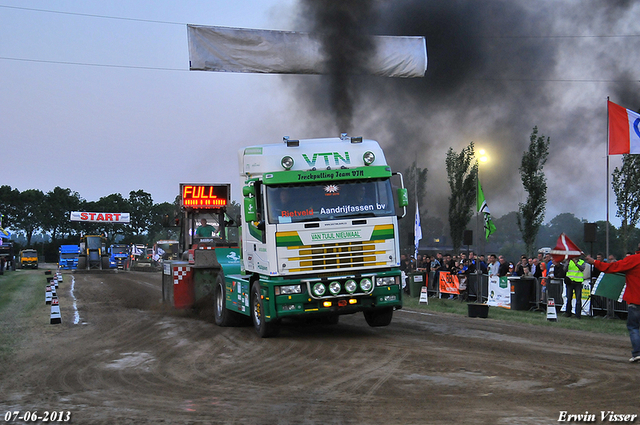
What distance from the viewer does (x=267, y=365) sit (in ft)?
30.6

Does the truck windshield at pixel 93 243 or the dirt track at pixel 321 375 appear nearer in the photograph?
the dirt track at pixel 321 375

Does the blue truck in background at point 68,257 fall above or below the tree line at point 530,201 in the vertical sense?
below

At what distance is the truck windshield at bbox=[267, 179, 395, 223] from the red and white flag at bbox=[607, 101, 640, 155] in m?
9.88

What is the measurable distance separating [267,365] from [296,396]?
7.07ft

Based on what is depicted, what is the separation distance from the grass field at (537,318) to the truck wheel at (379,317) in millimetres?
4155

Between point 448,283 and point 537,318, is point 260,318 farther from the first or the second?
point 448,283

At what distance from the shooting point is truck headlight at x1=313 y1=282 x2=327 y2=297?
447 inches

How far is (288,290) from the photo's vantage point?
11.3 meters

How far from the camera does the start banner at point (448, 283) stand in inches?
891

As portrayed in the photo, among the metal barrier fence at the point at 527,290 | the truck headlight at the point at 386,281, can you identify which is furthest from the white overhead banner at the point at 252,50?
the truck headlight at the point at 386,281

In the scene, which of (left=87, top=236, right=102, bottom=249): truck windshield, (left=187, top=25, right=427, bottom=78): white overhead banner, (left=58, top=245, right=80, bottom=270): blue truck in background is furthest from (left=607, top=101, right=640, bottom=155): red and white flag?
(left=58, top=245, right=80, bottom=270): blue truck in background

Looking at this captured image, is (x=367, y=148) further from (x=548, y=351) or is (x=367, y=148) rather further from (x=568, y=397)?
(x=568, y=397)

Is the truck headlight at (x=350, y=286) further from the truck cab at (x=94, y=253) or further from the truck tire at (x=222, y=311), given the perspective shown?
the truck cab at (x=94, y=253)

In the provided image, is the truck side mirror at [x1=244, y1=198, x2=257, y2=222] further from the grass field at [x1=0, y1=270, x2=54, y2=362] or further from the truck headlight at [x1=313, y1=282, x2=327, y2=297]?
the grass field at [x1=0, y1=270, x2=54, y2=362]
